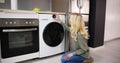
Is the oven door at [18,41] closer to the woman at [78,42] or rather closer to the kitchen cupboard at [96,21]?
the woman at [78,42]

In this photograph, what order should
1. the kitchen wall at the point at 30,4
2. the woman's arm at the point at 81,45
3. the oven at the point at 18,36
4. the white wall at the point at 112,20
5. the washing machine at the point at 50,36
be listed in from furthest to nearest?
the white wall at the point at 112,20
the kitchen wall at the point at 30,4
the washing machine at the point at 50,36
the oven at the point at 18,36
the woman's arm at the point at 81,45

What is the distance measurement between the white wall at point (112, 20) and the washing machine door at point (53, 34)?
1.89 meters

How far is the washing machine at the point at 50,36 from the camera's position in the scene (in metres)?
2.17

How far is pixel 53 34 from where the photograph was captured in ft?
7.72

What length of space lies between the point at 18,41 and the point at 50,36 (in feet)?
1.94

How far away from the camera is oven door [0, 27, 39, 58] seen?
179 cm

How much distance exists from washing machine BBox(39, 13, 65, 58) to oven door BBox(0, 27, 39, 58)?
0.11m

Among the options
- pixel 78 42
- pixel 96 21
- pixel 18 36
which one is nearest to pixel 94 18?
pixel 96 21

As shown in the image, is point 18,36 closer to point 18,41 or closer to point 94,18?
point 18,41

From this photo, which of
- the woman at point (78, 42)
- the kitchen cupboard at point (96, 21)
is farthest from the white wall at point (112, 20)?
the woman at point (78, 42)

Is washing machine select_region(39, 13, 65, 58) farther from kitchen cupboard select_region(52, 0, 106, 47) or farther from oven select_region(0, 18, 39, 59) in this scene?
kitchen cupboard select_region(52, 0, 106, 47)

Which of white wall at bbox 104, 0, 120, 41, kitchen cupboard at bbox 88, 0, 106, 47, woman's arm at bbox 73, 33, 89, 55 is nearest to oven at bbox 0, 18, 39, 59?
woman's arm at bbox 73, 33, 89, 55

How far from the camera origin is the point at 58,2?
2857 millimetres

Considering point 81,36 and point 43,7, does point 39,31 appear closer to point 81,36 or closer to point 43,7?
point 81,36
